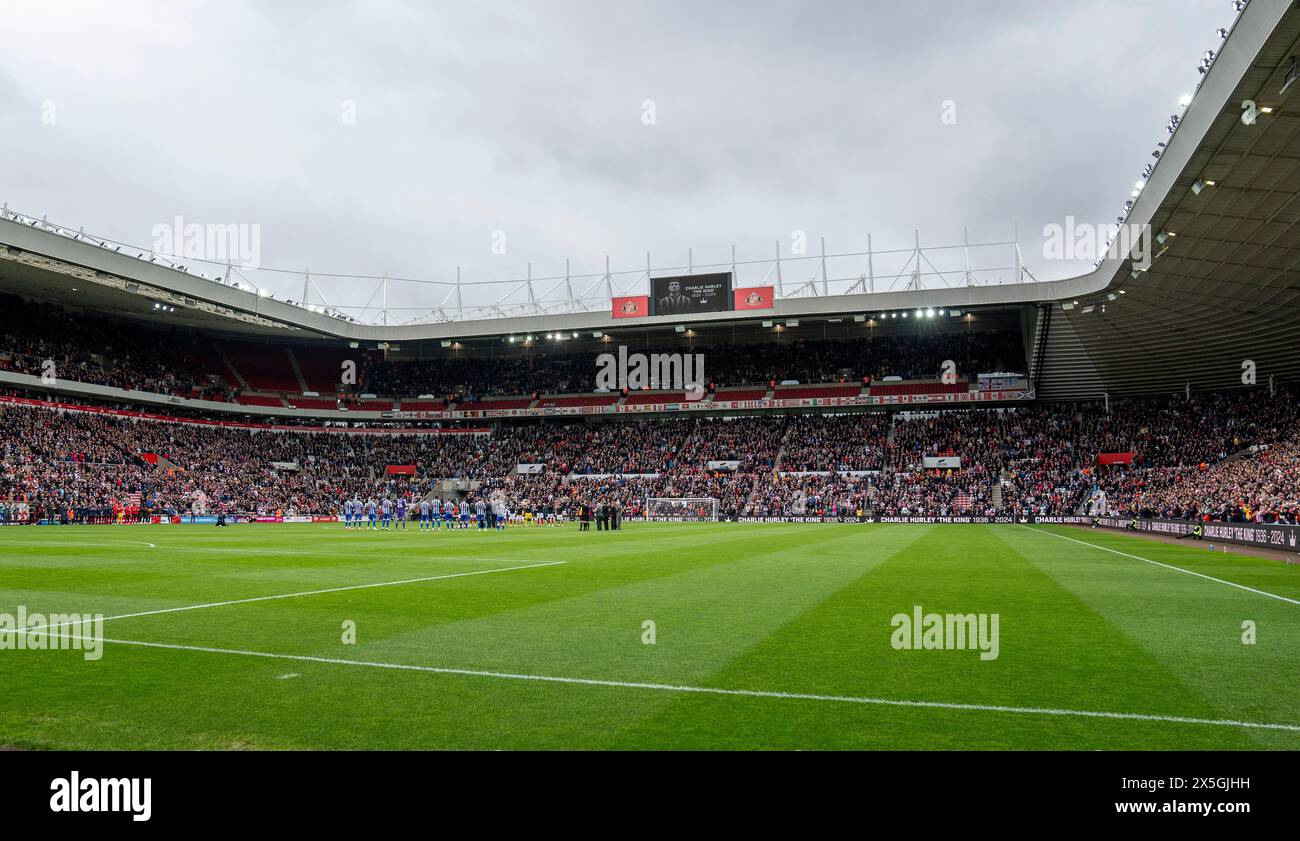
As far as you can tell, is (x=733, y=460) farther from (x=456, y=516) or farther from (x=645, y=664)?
(x=645, y=664)

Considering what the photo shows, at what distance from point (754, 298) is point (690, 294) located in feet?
15.2

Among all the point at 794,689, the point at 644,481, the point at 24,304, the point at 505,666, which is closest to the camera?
the point at 794,689

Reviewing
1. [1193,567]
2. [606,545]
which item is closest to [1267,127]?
[1193,567]

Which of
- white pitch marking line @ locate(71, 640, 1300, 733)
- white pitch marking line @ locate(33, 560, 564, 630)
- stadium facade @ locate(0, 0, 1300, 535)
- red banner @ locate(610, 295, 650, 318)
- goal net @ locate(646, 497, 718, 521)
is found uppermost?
red banner @ locate(610, 295, 650, 318)

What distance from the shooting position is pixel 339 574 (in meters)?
15.1

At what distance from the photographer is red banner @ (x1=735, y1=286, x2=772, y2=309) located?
185 feet

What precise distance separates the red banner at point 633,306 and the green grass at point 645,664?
44.3 m

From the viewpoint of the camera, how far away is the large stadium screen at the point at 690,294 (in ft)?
184

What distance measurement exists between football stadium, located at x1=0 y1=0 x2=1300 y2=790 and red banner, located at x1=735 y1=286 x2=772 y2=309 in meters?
0.22

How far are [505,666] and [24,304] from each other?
210 feet

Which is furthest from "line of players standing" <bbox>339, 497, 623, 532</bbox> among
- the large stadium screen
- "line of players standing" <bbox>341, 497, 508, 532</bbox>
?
the large stadium screen

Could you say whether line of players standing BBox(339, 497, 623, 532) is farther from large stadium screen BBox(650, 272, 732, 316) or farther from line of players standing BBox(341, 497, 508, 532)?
large stadium screen BBox(650, 272, 732, 316)

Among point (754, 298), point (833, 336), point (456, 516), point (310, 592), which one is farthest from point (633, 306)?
point (310, 592)
